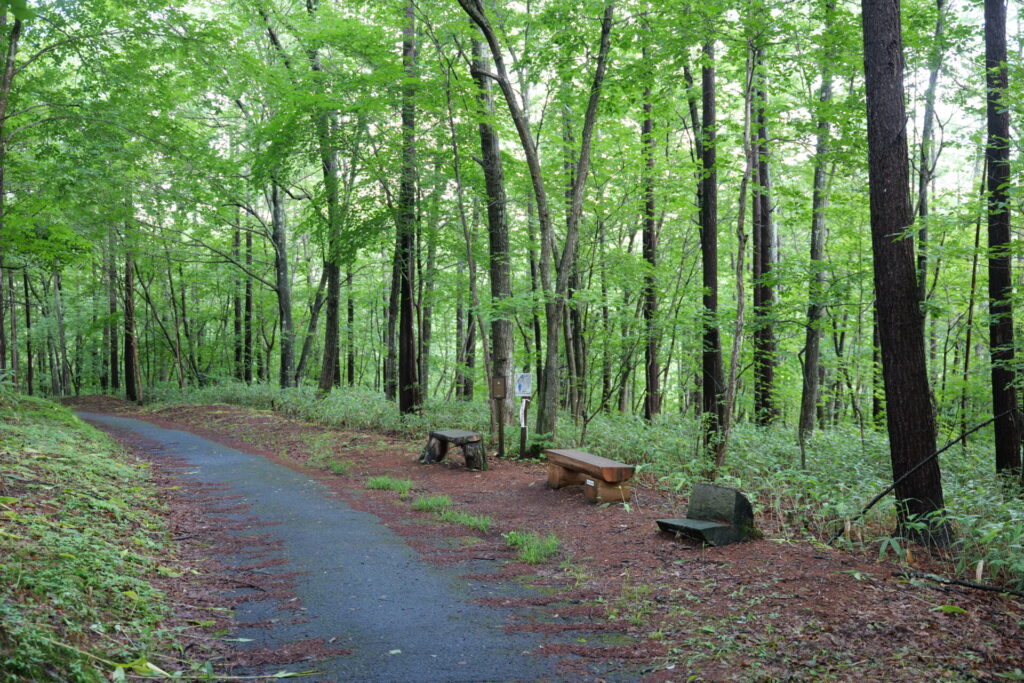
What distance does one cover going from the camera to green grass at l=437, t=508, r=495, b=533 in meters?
6.74

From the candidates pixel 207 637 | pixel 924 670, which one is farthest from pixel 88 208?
pixel 924 670

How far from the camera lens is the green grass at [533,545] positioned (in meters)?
5.66

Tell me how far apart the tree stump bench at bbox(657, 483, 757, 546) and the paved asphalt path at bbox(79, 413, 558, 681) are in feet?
6.36

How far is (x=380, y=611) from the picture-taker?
4.41 meters

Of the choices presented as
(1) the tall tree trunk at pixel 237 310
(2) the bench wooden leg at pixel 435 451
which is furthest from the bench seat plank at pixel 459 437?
(1) the tall tree trunk at pixel 237 310

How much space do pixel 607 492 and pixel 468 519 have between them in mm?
1707

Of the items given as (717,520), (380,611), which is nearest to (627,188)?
(717,520)

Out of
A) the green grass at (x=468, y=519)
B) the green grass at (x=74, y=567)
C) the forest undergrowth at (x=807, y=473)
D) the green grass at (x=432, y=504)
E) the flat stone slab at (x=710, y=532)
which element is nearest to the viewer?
the green grass at (x=74, y=567)

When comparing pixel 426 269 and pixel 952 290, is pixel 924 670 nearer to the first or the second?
pixel 952 290

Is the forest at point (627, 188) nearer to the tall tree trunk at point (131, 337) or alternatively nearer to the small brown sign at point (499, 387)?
the small brown sign at point (499, 387)

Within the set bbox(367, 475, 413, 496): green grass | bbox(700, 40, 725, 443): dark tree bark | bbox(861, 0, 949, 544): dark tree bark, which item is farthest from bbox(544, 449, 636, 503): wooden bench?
bbox(700, 40, 725, 443): dark tree bark

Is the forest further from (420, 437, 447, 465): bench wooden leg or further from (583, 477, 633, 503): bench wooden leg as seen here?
(420, 437, 447, 465): bench wooden leg

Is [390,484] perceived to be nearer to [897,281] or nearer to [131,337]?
[897,281]

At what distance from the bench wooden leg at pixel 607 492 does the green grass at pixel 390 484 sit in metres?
2.62
